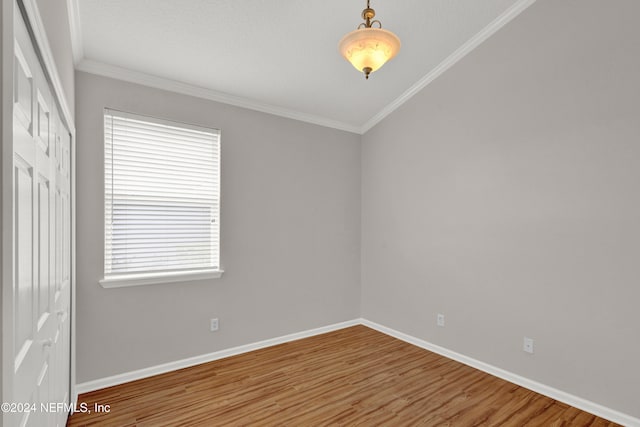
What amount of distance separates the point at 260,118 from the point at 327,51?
104 cm

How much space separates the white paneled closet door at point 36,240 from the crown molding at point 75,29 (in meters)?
0.85

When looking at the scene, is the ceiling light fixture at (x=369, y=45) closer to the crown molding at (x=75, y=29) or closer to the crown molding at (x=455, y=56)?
the crown molding at (x=455, y=56)

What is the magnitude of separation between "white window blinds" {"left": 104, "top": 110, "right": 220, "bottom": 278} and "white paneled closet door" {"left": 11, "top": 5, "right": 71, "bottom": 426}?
939 mm

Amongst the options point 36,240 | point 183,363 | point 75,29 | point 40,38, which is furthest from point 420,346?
point 75,29

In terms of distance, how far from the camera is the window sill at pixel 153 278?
277 cm

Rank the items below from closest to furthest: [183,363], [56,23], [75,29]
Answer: [56,23] → [75,29] → [183,363]

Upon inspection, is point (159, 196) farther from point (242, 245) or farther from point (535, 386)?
point (535, 386)

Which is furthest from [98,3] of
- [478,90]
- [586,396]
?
[586,396]

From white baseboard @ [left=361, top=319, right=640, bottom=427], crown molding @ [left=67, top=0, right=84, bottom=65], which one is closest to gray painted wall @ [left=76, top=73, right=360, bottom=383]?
crown molding @ [left=67, top=0, right=84, bottom=65]

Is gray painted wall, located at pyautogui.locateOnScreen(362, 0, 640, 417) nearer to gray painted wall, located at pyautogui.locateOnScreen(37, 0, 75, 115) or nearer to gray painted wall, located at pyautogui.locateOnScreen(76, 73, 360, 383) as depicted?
gray painted wall, located at pyautogui.locateOnScreen(76, 73, 360, 383)

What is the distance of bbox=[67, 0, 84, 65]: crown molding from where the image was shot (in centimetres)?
216

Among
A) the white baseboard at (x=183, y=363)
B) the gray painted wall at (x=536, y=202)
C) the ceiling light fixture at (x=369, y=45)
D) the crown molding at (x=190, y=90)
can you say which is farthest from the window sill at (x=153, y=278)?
the ceiling light fixture at (x=369, y=45)

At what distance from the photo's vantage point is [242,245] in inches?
138

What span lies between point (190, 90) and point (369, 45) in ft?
6.38
